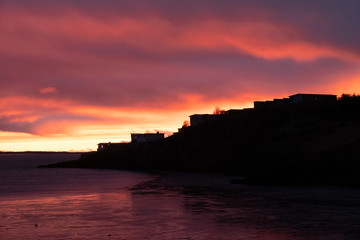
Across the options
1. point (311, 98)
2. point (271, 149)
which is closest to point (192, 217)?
point (271, 149)

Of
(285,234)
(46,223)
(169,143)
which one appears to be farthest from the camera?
(169,143)

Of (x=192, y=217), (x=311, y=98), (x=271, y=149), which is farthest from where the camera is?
(x=311, y=98)

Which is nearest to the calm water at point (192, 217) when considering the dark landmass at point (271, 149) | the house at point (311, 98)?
the dark landmass at point (271, 149)

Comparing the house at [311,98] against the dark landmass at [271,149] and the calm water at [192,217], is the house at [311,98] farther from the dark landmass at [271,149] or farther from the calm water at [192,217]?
the calm water at [192,217]

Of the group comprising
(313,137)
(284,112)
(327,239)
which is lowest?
(327,239)

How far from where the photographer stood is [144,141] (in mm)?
180375

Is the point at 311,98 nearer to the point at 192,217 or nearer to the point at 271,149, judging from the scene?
the point at 271,149

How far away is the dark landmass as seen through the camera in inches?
2488

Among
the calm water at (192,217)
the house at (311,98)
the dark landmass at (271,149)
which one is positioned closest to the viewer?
the calm water at (192,217)

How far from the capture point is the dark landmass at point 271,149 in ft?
207

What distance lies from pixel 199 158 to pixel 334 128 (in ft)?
127

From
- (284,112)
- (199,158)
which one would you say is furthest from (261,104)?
(199,158)

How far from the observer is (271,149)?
306 feet

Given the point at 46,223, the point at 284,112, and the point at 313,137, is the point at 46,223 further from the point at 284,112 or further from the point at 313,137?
the point at 284,112
